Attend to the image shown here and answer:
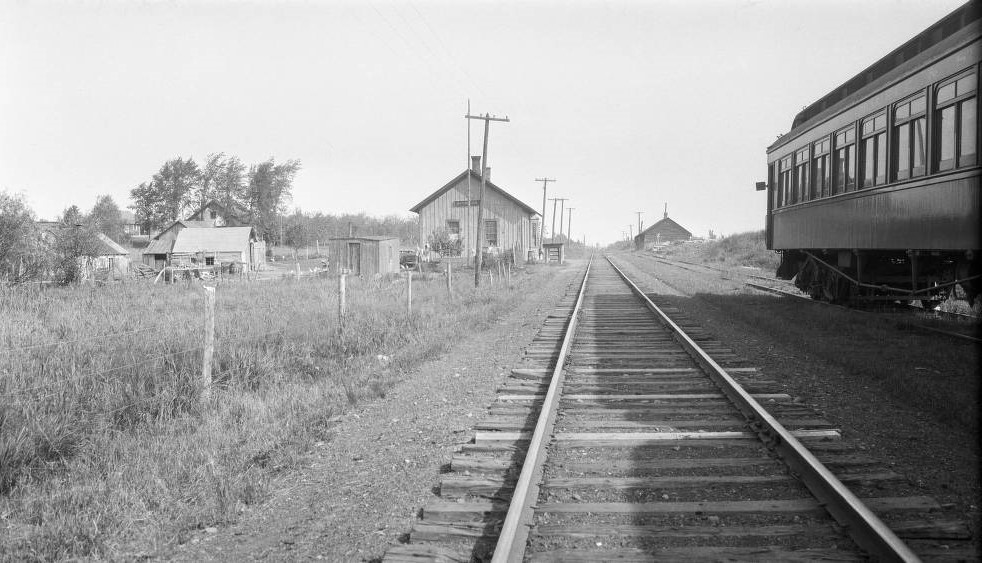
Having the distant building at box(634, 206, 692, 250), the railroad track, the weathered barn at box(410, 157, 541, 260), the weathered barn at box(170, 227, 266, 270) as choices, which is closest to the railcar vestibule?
the railroad track

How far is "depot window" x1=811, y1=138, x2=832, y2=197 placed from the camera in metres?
13.5

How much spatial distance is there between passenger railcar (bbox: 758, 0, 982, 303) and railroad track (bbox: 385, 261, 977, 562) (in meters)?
4.12

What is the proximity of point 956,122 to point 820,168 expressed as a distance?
18.5 ft

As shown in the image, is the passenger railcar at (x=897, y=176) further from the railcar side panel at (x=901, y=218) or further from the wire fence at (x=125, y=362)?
the wire fence at (x=125, y=362)

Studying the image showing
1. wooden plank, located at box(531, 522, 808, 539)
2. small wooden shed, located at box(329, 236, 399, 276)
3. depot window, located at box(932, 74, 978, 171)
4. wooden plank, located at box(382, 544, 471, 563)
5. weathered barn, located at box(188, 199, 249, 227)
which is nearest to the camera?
wooden plank, located at box(382, 544, 471, 563)

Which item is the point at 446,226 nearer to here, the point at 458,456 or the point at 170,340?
the point at 170,340

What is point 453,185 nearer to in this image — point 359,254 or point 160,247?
point 359,254

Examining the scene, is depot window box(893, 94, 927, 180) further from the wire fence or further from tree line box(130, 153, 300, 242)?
tree line box(130, 153, 300, 242)

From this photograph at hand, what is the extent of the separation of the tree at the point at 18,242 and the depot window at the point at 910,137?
22248 mm

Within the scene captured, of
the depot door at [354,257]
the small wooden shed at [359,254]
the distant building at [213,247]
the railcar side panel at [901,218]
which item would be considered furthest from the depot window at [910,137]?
the distant building at [213,247]

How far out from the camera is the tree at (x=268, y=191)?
306 feet

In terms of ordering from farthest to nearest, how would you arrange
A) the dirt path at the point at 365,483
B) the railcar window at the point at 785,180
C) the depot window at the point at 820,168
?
1. the railcar window at the point at 785,180
2. the depot window at the point at 820,168
3. the dirt path at the point at 365,483

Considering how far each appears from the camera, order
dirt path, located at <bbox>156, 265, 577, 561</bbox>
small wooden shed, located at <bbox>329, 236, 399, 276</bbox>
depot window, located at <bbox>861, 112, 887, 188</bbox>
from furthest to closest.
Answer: small wooden shed, located at <bbox>329, 236, 399, 276</bbox>, depot window, located at <bbox>861, 112, 887, 188</bbox>, dirt path, located at <bbox>156, 265, 577, 561</bbox>

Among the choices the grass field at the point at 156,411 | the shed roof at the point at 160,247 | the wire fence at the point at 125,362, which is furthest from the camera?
the shed roof at the point at 160,247
